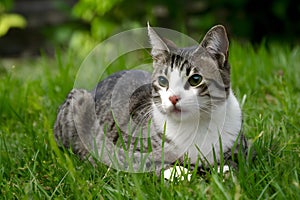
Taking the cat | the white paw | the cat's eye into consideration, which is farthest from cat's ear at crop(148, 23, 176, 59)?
the white paw

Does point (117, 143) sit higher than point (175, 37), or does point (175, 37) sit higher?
point (175, 37)

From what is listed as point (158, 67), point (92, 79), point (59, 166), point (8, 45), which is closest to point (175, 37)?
point (92, 79)

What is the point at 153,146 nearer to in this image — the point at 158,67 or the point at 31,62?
the point at 158,67

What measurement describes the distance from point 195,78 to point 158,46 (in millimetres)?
242

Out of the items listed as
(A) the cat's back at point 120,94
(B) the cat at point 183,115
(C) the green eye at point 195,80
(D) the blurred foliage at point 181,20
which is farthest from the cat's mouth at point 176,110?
(D) the blurred foliage at point 181,20

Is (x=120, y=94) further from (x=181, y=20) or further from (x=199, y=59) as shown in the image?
(x=181, y=20)

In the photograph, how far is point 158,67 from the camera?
7.24 ft

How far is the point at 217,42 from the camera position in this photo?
206 centimetres

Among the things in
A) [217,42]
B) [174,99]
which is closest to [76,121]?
[174,99]

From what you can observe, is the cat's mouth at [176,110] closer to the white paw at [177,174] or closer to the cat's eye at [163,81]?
the cat's eye at [163,81]

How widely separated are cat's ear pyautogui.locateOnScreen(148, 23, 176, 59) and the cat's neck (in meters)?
0.27

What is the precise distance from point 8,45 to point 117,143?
153 inches

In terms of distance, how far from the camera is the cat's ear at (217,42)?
2025mm

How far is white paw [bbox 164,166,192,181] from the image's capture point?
1945mm
